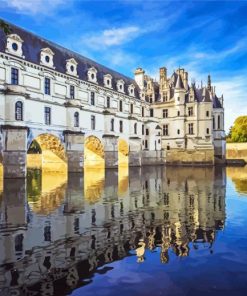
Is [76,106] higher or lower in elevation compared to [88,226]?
A: higher

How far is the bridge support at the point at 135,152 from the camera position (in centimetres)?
4410

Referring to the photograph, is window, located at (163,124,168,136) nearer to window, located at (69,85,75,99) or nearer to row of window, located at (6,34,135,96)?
row of window, located at (6,34,135,96)

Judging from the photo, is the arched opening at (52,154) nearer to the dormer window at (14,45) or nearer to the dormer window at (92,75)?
the dormer window at (14,45)

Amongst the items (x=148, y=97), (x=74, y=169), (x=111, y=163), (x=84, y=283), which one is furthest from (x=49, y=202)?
(x=148, y=97)

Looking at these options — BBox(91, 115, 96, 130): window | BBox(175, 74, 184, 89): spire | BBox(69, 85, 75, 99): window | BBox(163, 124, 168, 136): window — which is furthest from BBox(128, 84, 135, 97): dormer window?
BBox(69, 85, 75, 99): window

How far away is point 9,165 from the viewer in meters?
23.3

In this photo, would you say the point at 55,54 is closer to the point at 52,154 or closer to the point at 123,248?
the point at 52,154

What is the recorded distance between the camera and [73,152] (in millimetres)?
30875

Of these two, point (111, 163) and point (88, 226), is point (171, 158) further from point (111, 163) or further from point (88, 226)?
point (88, 226)

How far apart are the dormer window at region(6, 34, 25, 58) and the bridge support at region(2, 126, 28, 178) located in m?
7.20

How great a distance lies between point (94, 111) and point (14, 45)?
12.9 meters

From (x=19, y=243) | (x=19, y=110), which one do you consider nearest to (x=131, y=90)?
(x=19, y=110)

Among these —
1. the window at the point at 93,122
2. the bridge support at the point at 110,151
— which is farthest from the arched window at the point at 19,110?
the bridge support at the point at 110,151

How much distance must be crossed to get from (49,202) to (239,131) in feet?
210
